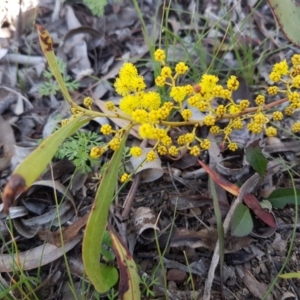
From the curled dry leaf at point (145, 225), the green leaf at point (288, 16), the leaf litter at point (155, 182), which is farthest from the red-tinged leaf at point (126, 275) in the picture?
the green leaf at point (288, 16)

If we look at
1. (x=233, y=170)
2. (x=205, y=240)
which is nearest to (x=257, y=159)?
(x=233, y=170)

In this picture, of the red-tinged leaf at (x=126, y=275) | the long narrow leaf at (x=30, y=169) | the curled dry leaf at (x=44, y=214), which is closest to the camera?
the long narrow leaf at (x=30, y=169)

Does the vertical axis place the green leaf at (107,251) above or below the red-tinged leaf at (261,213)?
above

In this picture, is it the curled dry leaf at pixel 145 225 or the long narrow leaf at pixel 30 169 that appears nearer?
the long narrow leaf at pixel 30 169

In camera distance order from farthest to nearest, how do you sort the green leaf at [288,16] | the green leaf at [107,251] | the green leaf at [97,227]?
1. the green leaf at [107,251]
2. the green leaf at [288,16]
3. the green leaf at [97,227]

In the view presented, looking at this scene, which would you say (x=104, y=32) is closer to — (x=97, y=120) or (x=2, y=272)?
(x=97, y=120)

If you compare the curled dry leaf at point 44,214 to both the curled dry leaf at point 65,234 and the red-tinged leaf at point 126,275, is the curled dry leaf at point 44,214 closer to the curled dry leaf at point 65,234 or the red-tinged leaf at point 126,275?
the curled dry leaf at point 65,234

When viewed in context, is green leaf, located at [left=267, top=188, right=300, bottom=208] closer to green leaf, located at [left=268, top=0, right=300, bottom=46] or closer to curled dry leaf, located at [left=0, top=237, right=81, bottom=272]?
green leaf, located at [left=268, top=0, right=300, bottom=46]
